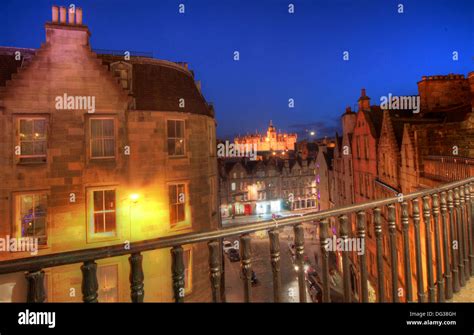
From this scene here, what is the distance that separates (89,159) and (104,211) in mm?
2043

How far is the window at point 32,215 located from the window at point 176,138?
5.00 m

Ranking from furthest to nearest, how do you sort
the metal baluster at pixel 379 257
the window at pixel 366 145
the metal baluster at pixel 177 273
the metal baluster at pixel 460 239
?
1. the window at pixel 366 145
2. the metal baluster at pixel 460 239
3. the metal baluster at pixel 379 257
4. the metal baluster at pixel 177 273

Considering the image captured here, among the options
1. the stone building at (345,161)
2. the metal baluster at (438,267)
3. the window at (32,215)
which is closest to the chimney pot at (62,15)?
the window at (32,215)

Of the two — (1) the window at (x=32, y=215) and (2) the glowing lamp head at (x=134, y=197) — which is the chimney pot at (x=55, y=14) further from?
(2) the glowing lamp head at (x=134, y=197)

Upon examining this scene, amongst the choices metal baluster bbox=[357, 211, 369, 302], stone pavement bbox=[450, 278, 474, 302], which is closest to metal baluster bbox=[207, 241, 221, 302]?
metal baluster bbox=[357, 211, 369, 302]

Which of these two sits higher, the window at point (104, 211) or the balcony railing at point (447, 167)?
the balcony railing at point (447, 167)

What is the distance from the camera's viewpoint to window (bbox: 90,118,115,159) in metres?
11.4

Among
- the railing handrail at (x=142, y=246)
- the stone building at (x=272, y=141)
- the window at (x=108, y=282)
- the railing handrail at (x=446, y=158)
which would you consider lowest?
the window at (x=108, y=282)

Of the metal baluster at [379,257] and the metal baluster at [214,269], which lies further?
the metal baluster at [379,257]

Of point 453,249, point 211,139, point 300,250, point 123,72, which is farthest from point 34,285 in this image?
point 211,139

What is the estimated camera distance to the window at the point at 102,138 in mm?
11444

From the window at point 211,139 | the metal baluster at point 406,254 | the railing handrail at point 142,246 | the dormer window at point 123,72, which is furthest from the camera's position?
the window at point 211,139

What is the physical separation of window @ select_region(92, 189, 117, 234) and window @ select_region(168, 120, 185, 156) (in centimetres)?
297

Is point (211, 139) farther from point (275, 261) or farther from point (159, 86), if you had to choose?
point (275, 261)
